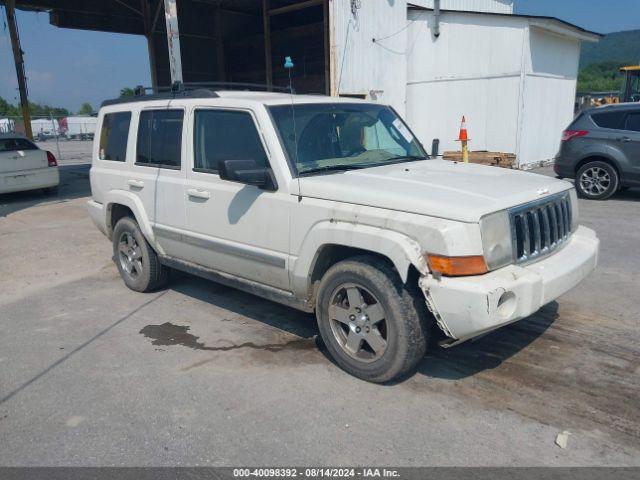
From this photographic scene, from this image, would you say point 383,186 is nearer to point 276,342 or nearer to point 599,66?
point 276,342

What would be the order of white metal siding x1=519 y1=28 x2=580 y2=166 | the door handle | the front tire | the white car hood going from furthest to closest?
white metal siding x1=519 y1=28 x2=580 y2=166 < the door handle < the front tire < the white car hood

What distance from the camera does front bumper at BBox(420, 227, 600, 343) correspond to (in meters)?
3.11

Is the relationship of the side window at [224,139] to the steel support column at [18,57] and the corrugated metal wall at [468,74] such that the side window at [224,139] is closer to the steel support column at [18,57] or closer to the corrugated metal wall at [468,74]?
the corrugated metal wall at [468,74]

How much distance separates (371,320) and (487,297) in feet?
2.77

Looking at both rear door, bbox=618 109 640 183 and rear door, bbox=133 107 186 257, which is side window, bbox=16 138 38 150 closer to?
rear door, bbox=133 107 186 257

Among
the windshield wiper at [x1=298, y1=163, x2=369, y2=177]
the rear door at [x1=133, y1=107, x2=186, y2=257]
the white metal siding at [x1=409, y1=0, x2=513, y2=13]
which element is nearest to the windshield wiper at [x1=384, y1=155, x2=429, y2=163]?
the windshield wiper at [x1=298, y1=163, x2=369, y2=177]

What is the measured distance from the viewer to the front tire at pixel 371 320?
3416 millimetres

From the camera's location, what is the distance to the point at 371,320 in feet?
11.9

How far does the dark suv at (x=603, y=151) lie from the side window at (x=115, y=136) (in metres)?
7.96

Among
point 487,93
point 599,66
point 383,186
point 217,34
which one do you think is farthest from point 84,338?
point 599,66

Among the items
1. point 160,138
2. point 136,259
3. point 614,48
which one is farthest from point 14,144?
point 614,48

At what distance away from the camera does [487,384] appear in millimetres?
3648

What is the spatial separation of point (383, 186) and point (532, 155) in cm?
1311

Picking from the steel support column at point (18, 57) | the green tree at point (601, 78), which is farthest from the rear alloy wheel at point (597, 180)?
the green tree at point (601, 78)
